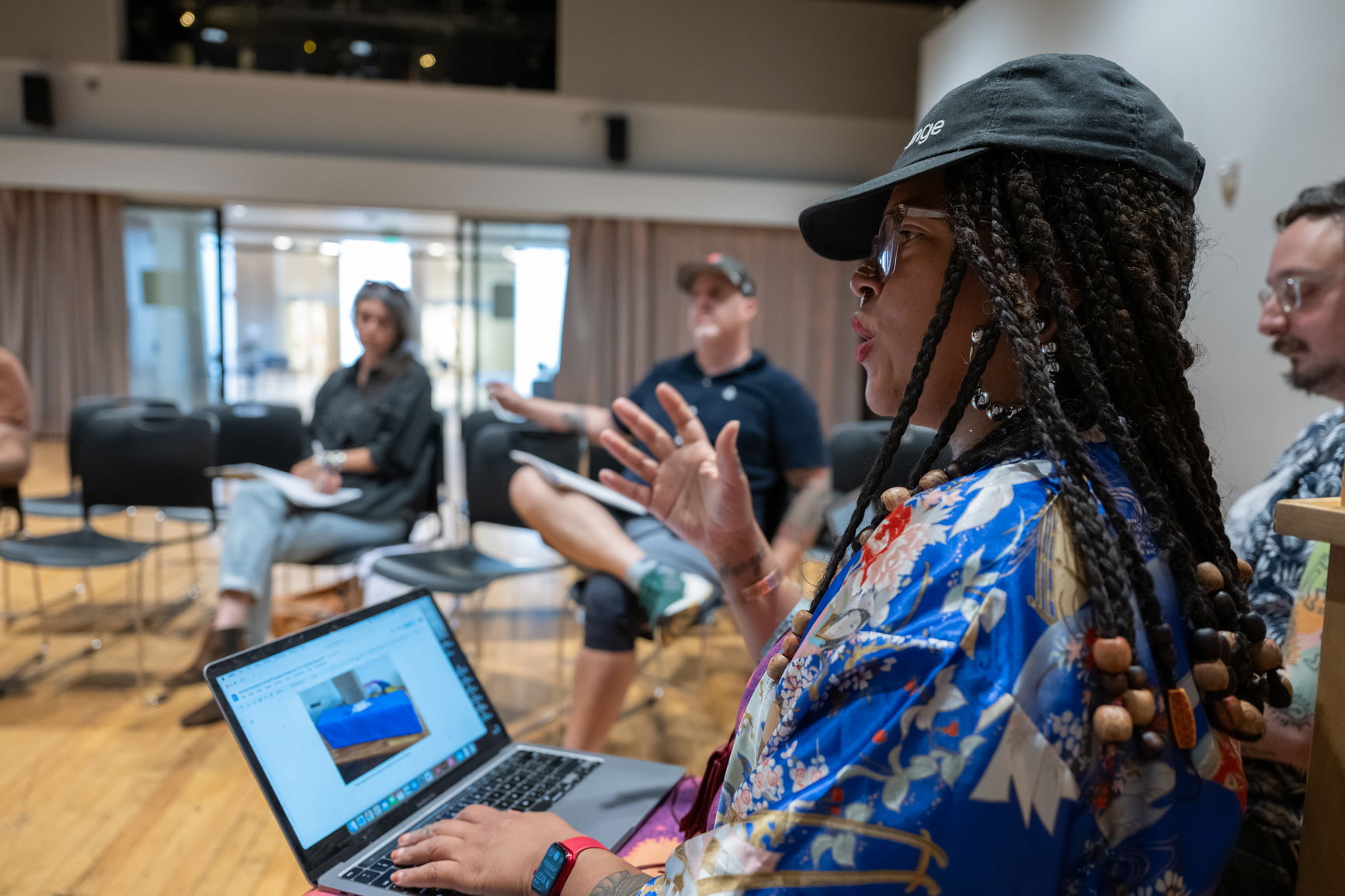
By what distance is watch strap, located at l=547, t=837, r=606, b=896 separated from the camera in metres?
0.81

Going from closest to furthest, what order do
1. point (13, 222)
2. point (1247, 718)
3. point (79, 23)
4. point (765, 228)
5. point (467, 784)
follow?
1. point (1247, 718)
2. point (467, 784)
3. point (79, 23)
4. point (13, 222)
5. point (765, 228)

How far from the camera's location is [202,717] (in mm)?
2887

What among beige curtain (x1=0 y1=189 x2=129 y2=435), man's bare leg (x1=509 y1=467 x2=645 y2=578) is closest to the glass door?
beige curtain (x1=0 y1=189 x2=129 y2=435)

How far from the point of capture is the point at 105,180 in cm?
701

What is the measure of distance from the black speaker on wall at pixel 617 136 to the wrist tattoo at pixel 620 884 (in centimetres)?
716

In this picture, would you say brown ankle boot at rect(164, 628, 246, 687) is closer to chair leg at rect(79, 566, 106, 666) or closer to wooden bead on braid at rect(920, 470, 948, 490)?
chair leg at rect(79, 566, 106, 666)

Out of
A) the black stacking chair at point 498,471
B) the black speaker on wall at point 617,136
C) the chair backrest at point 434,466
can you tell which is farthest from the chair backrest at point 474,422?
the black speaker on wall at point 617,136

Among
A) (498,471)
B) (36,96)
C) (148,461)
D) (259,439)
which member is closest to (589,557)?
(498,471)

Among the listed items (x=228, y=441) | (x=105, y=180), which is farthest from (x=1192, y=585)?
(x=105, y=180)

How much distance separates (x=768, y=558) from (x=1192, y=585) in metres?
0.62

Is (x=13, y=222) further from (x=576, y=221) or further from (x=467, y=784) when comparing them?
(x=467, y=784)

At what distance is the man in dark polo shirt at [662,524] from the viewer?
2.50 meters

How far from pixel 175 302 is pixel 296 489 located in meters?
5.47

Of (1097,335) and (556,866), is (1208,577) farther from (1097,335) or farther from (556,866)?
(556,866)
